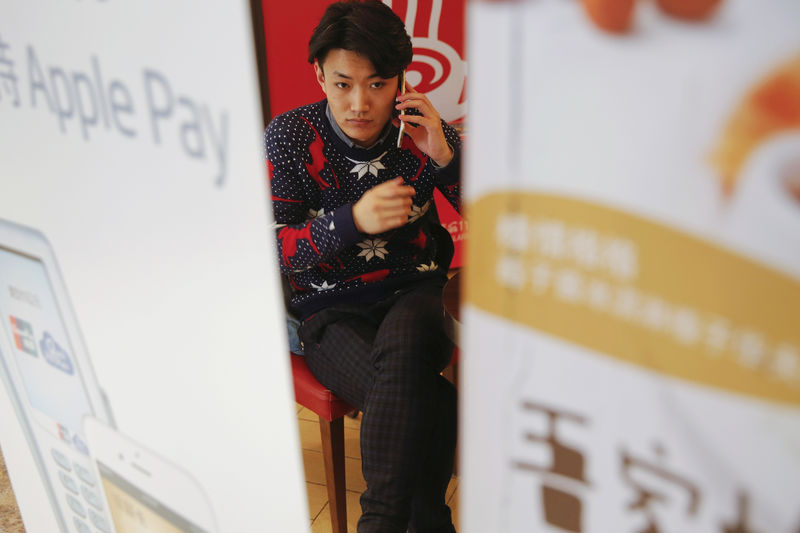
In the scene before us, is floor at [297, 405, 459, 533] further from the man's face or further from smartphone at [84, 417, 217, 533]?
the man's face

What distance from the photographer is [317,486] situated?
1.85 m

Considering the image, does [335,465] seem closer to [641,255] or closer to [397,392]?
[397,392]

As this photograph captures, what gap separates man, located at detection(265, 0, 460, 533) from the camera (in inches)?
47.9

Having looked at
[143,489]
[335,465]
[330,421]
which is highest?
[143,489]

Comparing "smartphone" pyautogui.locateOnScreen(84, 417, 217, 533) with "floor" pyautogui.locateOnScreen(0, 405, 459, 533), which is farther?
"floor" pyautogui.locateOnScreen(0, 405, 459, 533)

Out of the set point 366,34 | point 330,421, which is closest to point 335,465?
point 330,421

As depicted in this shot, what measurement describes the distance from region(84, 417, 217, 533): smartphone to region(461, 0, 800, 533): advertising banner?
0.49m

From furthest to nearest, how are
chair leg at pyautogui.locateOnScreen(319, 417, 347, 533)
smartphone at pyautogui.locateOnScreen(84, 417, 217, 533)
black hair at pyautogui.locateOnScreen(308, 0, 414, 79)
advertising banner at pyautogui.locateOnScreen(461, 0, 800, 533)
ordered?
chair leg at pyautogui.locateOnScreen(319, 417, 347, 533) → black hair at pyautogui.locateOnScreen(308, 0, 414, 79) → smartphone at pyautogui.locateOnScreen(84, 417, 217, 533) → advertising banner at pyautogui.locateOnScreen(461, 0, 800, 533)

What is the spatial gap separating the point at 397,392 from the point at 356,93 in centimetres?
63

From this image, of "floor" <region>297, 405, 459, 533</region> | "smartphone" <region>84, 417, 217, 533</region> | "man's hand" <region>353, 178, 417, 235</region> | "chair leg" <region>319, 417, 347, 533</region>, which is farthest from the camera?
"floor" <region>297, 405, 459, 533</region>

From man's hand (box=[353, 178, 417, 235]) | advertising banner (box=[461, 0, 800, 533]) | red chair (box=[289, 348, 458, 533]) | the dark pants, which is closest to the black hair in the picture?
man's hand (box=[353, 178, 417, 235])

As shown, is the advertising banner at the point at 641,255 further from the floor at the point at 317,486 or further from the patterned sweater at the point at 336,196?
the floor at the point at 317,486

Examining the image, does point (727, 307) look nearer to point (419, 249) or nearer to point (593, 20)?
point (593, 20)

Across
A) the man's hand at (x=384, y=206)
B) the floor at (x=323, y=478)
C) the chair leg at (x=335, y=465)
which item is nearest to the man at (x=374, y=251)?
the man's hand at (x=384, y=206)
